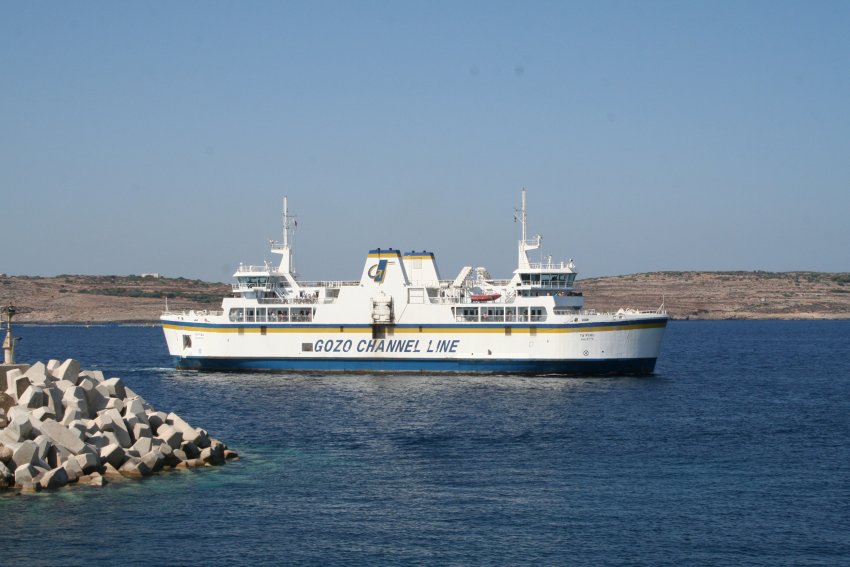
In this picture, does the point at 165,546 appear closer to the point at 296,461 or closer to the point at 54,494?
the point at 54,494

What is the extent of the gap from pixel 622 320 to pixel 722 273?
154 m

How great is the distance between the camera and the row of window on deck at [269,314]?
56.6 meters

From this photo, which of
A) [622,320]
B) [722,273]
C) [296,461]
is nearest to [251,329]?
[622,320]

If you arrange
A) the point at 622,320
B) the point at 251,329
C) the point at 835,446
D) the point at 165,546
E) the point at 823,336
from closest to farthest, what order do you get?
1. the point at 165,546
2. the point at 835,446
3. the point at 622,320
4. the point at 251,329
5. the point at 823,336

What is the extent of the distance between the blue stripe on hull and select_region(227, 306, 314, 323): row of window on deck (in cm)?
236

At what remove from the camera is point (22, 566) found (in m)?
19.5

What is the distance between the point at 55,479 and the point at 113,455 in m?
2.00

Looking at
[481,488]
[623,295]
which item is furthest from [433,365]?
[623,295]

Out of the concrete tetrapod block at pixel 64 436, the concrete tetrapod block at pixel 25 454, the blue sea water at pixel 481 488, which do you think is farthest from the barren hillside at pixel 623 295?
the concrete tetrapod block at pixel 25 454

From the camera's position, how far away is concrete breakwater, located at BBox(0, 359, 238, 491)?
995 inches

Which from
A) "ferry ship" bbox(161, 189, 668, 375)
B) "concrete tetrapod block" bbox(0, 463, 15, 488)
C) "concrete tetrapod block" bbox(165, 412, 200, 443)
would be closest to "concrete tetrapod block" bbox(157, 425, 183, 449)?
"concrete tetrapod block" bbox(165, 412, 200, 443)

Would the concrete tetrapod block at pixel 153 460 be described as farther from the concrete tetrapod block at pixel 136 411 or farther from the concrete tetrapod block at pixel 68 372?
the concrete tetrapod block at pixel 68 372

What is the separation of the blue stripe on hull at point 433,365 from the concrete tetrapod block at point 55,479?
1175 inches

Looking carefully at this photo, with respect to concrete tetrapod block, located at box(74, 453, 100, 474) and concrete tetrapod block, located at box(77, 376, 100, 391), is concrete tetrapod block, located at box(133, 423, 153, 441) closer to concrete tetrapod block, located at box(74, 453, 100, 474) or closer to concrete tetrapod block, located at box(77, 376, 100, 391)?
concrete tetrapod block, located at box(77, 376, 100, 391)
